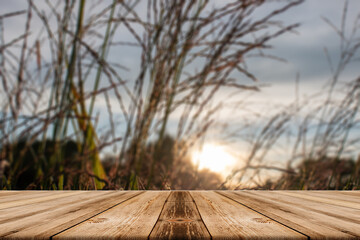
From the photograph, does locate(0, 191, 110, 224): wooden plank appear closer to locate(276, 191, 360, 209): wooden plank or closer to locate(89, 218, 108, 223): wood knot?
locate(89, 218, 108, 223): wood knot

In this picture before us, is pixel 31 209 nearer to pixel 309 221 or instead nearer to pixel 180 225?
pixel 180 225

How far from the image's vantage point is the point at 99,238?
1.85 feet

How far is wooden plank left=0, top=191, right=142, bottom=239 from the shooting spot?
59 centimetres

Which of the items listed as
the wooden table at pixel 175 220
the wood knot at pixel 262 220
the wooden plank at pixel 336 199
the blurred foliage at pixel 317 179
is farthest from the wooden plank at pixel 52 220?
the blurred foliage at pixel 317 179

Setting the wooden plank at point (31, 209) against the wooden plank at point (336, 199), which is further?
the wooden plank at point (336, 199)

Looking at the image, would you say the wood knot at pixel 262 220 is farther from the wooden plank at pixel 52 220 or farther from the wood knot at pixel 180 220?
the wooden plank at pixel 52 220

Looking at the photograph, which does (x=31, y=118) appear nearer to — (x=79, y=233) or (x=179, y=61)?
(x=179, y=61)

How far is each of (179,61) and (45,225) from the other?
0.83 m

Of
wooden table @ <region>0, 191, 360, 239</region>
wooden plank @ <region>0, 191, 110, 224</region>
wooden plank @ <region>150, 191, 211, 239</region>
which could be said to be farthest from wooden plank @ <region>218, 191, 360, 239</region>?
wooden plank @ <region>0, 191, 110, 224</region>

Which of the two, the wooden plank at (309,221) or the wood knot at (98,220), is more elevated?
the wooden plank at (309,221)

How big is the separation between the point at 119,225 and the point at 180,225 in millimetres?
122

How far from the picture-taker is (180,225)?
24.9 inches

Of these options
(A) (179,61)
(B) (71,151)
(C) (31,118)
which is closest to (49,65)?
(C) (31,118)

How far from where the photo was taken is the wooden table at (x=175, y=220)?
22.8 inches
